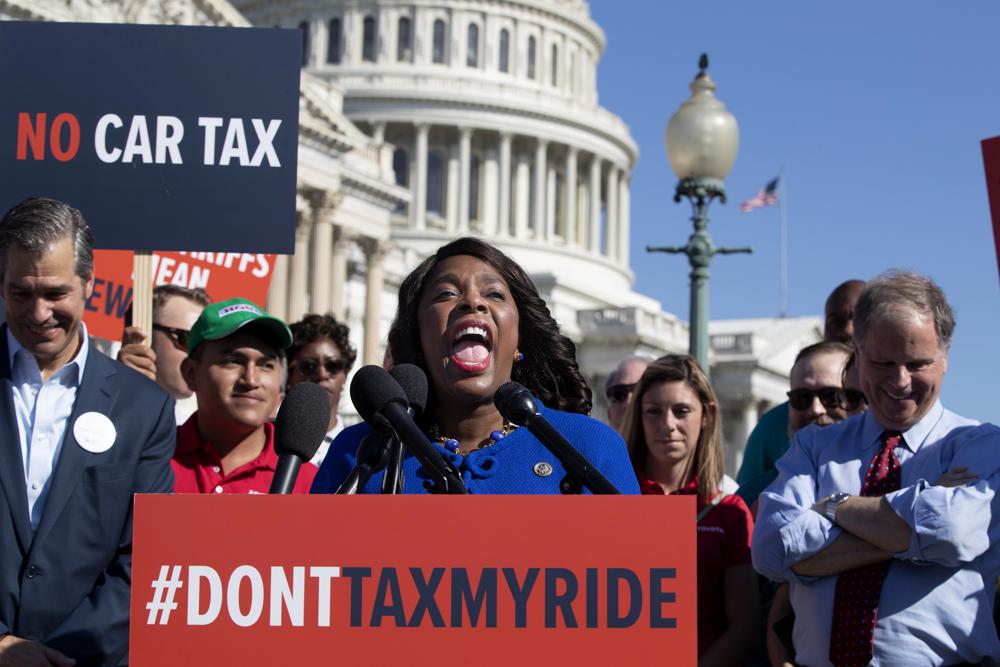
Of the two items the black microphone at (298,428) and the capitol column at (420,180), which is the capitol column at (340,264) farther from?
the black microphone at (298,428)

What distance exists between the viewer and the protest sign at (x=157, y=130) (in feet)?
17.7

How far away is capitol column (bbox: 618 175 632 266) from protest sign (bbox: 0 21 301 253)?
79352 mm

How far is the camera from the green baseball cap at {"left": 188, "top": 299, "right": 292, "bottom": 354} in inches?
191

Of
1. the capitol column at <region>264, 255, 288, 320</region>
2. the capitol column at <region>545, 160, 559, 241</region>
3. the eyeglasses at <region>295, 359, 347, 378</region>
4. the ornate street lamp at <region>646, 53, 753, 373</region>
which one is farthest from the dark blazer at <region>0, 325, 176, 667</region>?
the capitol column at <region>545, 160, 559, 241</region>

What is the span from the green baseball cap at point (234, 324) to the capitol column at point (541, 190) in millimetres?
73636

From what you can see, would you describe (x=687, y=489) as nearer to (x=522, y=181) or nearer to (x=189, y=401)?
(x=189, y=401)

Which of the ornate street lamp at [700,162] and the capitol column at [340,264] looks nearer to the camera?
the ornate street lamp at [700,162]

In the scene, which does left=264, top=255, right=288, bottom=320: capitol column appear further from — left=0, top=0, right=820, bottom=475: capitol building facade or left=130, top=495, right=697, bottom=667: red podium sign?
left=130, top=495, right=697, bottom=667: red podium sign

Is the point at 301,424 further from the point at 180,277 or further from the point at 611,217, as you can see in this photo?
the point at 611,217

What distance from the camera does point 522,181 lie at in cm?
7994

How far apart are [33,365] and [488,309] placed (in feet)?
4.53

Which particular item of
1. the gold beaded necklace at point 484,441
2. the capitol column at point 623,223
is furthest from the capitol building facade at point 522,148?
the gold beaded necklace at point 484,441

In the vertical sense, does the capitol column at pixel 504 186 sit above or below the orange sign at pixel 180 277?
above

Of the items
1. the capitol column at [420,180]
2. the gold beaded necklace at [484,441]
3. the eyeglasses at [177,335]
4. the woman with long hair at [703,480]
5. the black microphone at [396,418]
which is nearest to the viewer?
the black microphone at [396,418]
